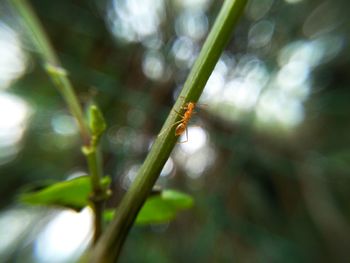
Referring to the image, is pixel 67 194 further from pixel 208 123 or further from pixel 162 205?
pixel 208 123

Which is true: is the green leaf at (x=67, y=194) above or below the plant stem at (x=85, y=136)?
below

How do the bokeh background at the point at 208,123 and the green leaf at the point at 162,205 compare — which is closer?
the green leaf at the point at 162,205

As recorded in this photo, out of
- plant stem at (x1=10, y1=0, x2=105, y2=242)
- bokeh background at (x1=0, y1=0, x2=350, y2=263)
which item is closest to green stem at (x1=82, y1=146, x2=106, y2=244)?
plant stem at (x1=10, y1=0, x2=105, y2=242)

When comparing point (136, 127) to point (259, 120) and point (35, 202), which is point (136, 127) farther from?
point (35, 202)

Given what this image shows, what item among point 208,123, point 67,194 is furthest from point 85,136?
point 208,123

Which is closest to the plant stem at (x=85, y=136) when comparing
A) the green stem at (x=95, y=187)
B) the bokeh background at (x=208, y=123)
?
the green stem at (x=95, y=187)

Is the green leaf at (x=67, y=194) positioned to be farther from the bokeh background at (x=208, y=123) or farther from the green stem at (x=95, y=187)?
the bokeh background at (x=208, y=123)
